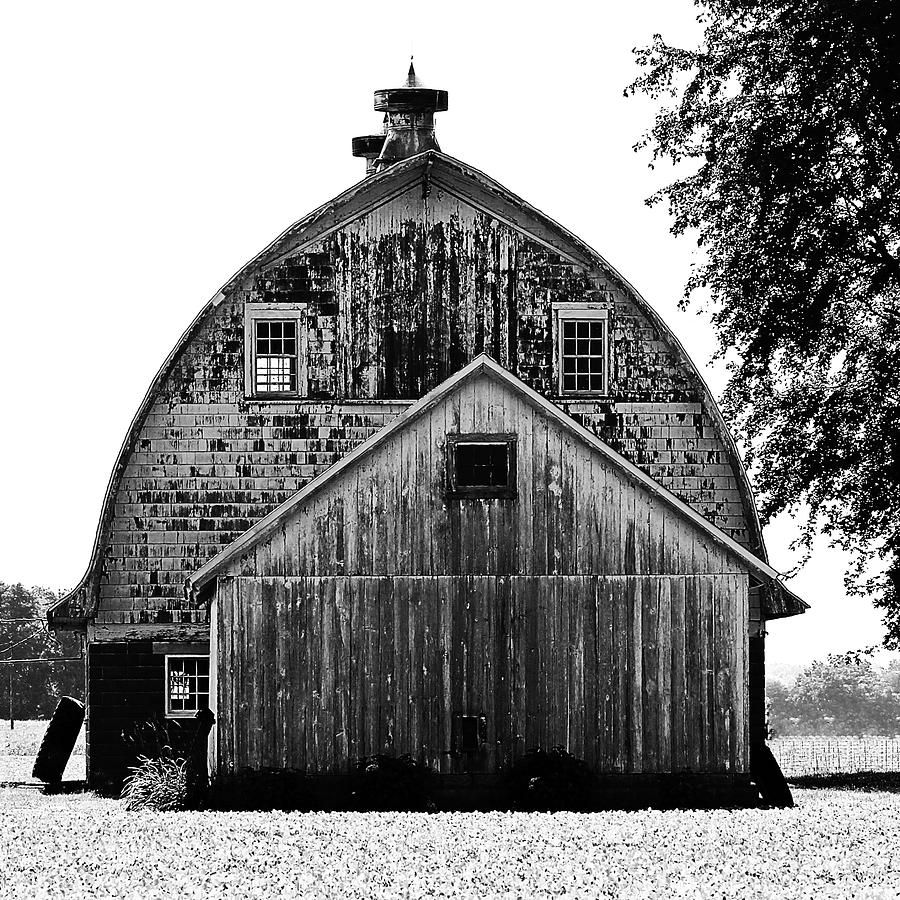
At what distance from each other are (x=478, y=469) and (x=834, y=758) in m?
18.7

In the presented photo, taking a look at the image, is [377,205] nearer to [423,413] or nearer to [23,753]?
[423,413]

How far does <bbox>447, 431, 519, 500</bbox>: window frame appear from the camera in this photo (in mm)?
26219

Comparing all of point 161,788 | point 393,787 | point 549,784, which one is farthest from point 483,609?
point 161,788

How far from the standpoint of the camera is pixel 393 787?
83.7ft

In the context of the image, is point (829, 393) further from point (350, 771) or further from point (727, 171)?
point (350, 771)

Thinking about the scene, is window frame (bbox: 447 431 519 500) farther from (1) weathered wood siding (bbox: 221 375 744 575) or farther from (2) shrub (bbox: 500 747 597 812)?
(2) shrub (bbox: 500 747 597 812)

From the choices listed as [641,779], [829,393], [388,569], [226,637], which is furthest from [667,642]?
[829,393]

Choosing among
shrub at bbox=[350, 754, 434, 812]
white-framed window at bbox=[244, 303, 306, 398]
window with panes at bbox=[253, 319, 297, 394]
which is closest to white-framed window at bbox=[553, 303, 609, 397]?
white-framed window at bbox=[244, 303, 306, 398]

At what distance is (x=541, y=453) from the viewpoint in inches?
1035

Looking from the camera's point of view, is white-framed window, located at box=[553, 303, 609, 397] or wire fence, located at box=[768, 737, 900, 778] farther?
wire fence, located at box=[768, 737, 900, 778]

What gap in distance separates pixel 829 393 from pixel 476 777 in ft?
34.4

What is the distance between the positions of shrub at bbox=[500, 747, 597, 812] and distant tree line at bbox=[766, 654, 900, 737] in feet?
186

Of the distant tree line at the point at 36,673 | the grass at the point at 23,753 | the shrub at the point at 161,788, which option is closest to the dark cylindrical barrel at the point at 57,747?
the grass at the point at 23,753

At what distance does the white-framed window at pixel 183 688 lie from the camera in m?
30.7
